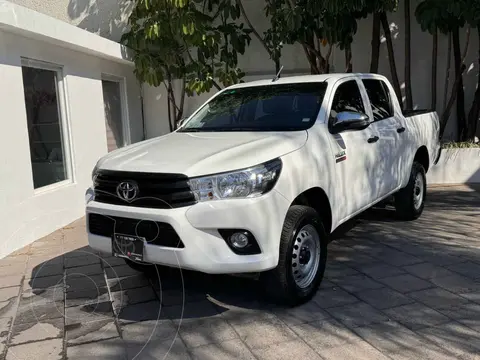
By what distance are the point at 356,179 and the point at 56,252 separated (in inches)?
146

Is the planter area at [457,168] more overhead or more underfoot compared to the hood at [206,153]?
more underfoot

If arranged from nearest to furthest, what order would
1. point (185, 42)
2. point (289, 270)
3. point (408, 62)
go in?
point (289, 270), point (185, 42), point (408, 62)

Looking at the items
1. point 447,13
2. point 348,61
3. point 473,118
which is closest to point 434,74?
point 473,118

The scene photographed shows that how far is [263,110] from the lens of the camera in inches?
195

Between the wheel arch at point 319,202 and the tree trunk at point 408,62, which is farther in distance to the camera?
the tree trunk at point 408,62

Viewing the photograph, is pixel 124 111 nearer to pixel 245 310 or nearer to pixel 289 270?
pixel 245 310

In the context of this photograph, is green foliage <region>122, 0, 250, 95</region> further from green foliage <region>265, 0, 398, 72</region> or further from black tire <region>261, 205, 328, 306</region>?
black tire <region>261, 205, 328, 306</region>

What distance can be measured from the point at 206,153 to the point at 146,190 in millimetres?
544

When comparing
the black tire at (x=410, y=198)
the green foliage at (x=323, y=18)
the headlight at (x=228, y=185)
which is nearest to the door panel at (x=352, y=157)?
the headlight at (x=228, y=185)

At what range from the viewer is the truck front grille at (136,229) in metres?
3.55

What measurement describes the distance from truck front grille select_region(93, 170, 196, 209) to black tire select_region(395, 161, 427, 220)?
3.83m

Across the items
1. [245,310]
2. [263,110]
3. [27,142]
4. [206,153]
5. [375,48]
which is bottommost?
[245,310]

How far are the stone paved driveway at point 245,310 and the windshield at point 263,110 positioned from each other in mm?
1503

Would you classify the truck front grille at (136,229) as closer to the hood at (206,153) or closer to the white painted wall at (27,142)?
the hood at (206,153)
